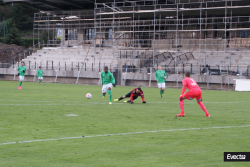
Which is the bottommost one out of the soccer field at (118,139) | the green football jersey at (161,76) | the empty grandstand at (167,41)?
the soccer field at (118,139)

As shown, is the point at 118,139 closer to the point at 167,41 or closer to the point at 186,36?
the point at 186,36

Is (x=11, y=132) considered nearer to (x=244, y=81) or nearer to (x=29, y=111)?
(x=29, y=111)

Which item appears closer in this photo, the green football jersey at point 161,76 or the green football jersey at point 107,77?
the green football jersey at point 107,77

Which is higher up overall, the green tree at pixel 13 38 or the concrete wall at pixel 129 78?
the green tree at pixel 13 38

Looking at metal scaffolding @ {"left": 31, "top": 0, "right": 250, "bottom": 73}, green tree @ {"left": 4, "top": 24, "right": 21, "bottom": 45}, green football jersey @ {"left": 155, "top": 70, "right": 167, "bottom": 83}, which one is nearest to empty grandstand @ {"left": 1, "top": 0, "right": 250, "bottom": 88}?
metal scaffolding @ {"left": 31, "top": 0, "right": 250, "bottom": 73}

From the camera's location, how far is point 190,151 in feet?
24.3

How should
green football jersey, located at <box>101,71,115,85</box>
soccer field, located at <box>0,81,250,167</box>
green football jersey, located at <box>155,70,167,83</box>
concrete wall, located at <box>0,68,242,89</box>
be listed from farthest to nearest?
1. concrete wall, located at <box>0,68,242,89</box>
2. green football jersey, located at <box>155,70,167,83</box>
3. green football jersey, located at <box>101,71,115,85</box>
4. soccer field, located at <box>0,81,250,167</box>

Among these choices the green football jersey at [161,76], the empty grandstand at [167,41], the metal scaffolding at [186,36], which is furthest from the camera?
the metal scaffolding at [186,36]

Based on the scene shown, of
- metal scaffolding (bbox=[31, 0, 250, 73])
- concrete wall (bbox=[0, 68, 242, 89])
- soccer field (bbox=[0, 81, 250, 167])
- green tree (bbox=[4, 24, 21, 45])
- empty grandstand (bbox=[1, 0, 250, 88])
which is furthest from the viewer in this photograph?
green tree (bbox=[4, 24, 21, 45])

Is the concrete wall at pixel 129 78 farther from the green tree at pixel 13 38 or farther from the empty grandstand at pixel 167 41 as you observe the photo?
the green tree at pixel 13 38

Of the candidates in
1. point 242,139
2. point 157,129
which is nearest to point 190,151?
point 242,139

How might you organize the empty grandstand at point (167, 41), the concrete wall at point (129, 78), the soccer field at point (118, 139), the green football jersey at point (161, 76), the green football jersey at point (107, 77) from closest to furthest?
the soccer field at point (118, 139), the green football jersey at point (107, 77), the green football jersey at point (161, 76), the concrete wall at point (129, 78), the empty grandstand at point (167, 41)

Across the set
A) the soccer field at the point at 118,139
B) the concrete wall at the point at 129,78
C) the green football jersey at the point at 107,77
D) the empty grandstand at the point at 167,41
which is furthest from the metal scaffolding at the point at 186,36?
the soccer field at the point at 118,139

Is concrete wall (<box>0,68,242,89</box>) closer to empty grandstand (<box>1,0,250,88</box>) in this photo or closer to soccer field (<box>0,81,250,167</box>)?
empty grandstand (<box>1,0,250,88</box>)
